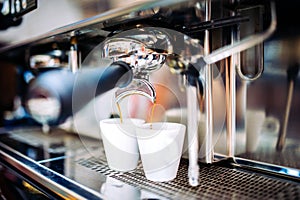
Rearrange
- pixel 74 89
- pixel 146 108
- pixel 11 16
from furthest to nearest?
pixel 74 89 < pixel 11 16 < pixel 146 108

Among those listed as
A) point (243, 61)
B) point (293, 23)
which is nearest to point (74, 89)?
point (243, 61)

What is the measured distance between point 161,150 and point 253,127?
0.23m

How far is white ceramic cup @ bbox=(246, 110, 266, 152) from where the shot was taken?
0.63 metres

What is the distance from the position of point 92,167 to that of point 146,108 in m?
0.21

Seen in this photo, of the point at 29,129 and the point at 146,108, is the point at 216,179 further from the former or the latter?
the point at 29,129

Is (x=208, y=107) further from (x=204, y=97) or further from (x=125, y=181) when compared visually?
(x=125, y=181)

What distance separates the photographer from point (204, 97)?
629mm

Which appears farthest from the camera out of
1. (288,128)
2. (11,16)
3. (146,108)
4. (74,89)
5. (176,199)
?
(74,89)

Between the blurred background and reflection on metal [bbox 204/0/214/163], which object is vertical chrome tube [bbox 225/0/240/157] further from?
the blurred background

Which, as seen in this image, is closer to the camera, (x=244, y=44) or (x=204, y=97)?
(x=244, y=44)

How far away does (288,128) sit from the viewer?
1.91ft

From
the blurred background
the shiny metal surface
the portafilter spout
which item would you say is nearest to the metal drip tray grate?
the shiny metal surface

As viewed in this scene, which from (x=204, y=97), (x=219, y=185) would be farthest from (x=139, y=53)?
(x=219, y=185)

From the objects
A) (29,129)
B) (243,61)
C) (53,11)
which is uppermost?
(53,11)
